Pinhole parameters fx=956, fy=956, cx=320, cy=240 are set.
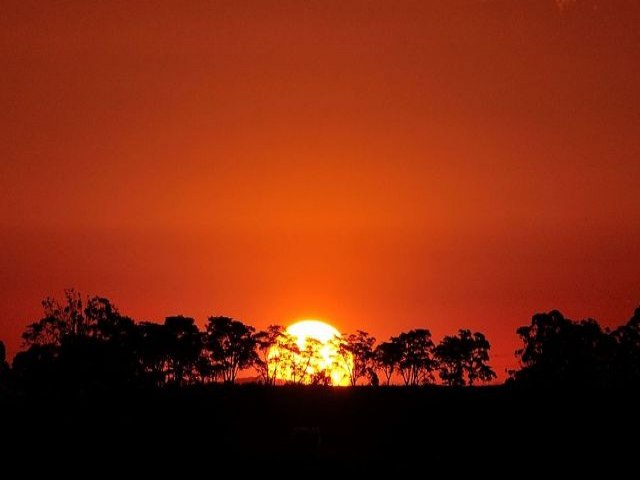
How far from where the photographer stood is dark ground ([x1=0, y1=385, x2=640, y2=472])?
72500 mm

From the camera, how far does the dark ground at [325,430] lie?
72.5m

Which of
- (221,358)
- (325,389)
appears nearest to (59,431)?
(325,389)

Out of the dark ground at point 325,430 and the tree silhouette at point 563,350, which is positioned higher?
the tree silhouette at point 563,350

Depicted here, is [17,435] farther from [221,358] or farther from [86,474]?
[221,358]

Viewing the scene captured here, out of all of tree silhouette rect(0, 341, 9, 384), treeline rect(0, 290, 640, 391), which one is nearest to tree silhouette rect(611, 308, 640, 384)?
treeline rect(0, 290, 640, 391)

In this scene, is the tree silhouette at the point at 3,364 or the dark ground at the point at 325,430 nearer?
the dark ground at the point at 325,430

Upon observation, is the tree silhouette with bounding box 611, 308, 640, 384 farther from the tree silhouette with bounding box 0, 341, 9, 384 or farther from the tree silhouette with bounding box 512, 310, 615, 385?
the tree silhouette with bounding box 0, 341, 9, 384

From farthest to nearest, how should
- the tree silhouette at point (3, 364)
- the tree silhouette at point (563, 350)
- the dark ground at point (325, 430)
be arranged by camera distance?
1. the tree silhouette at point (563, 350)
2. the tree silhouette at point (3, 364)
3. the dark ground at point (325, 430)

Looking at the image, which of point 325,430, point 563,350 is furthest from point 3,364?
point 563,350

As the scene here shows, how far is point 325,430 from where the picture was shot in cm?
10544

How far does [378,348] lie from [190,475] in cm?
9008

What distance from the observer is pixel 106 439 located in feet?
249

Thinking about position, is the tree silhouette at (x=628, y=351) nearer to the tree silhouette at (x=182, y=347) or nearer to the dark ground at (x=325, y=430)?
the dark ground at (x=325, y=430)


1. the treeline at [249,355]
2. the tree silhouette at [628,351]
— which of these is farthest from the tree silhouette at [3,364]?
the tree silhouette at [628,351]
